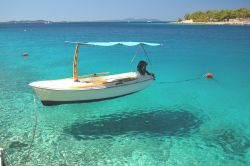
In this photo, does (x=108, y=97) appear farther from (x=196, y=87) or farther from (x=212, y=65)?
(x=212, y=65)

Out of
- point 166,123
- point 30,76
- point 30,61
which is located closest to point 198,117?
point 166,123

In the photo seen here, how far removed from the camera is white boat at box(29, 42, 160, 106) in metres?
14.4

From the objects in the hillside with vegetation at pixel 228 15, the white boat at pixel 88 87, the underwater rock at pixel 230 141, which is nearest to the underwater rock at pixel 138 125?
the underwater rock at pixel 230 141

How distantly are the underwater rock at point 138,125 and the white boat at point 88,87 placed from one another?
129 centimetres

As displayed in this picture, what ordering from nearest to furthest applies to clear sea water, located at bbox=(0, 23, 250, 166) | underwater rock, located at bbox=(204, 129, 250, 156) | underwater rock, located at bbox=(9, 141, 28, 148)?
clear sea water, located at bbox=(0, 23, 250, 166), underwater rock, located at bbox=(204, 129, 250, 156), underwater rock, located at bbox=(9, 141, 28, 148)

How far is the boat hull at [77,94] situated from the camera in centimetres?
1443

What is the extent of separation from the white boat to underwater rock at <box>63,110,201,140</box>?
129 cm

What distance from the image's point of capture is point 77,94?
48.4ft

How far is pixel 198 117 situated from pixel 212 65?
1781 centimetres

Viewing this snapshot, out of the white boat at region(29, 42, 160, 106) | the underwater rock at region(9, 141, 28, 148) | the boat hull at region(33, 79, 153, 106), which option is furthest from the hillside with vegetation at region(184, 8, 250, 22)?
the underwater rock at region(9, 141, 28, 148)

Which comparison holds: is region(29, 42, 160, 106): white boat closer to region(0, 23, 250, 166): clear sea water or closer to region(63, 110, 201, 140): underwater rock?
region(63, 110, 201, 140): underwater rock

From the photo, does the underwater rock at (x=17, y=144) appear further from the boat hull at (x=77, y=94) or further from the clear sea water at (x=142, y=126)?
the boat hull at (x=77, y=94)

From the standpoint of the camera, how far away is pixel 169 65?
109 ft

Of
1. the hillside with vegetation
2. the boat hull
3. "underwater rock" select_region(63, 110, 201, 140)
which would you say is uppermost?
the hillside with vegetation
